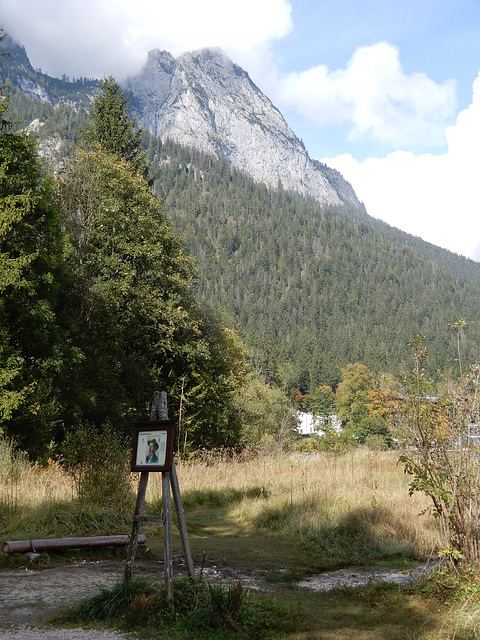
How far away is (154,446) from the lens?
206 inches

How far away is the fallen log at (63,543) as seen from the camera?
664cm

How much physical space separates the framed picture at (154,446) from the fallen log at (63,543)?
2.37 metres

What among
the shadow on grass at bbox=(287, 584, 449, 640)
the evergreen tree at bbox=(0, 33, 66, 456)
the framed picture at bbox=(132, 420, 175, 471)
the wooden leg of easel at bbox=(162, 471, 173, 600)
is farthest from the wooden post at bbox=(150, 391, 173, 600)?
the evergreen tree at bbox=(0, 33, 66, 456)

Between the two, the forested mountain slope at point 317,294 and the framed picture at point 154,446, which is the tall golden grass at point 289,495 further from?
the forested mountain slope at point 317,294

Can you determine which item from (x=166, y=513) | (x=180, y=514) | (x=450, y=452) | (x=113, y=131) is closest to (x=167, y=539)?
(x=166, y=513)

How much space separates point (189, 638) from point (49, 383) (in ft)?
39.6

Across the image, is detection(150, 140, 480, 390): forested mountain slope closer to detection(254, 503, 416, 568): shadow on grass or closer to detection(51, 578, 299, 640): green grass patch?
detection(254, 503, 416, 568): shadow on grass

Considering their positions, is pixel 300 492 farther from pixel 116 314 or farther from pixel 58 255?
pixel 116 314

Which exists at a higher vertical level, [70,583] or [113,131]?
[113,131]

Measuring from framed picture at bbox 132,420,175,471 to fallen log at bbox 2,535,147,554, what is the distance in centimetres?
237

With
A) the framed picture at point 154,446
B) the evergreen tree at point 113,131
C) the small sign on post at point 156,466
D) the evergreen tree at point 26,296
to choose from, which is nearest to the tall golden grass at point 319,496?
A: the small sign on post at point 156,466

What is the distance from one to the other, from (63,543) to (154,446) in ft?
8.91

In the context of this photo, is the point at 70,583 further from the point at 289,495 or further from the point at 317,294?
the point at 317,294

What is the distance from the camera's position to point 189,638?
414 cm
